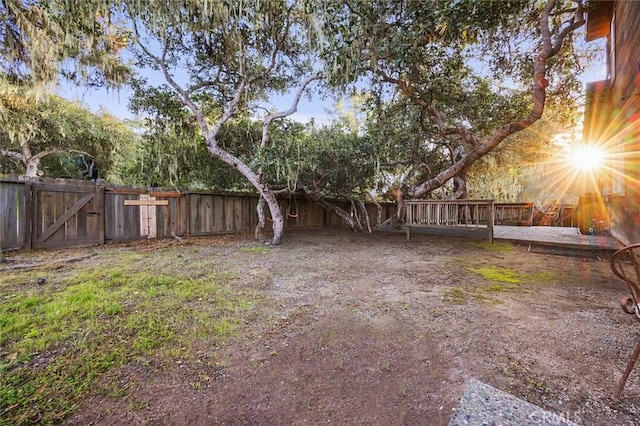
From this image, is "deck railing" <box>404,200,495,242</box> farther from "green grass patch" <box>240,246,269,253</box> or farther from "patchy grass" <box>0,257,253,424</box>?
"patchy grass" <box>0,257,253,424</box>

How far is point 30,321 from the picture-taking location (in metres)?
2.09

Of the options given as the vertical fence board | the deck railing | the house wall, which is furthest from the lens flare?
the vertical fence board

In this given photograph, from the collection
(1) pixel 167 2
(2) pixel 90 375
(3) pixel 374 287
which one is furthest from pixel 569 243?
(1) pixel 167 2

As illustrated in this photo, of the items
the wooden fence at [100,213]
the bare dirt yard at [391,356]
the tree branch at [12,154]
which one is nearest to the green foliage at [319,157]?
the wooden fence at [100,213]

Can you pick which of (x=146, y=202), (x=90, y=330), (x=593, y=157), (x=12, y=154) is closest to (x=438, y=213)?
(x=593, y=157)

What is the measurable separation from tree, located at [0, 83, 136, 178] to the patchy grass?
6539 mm

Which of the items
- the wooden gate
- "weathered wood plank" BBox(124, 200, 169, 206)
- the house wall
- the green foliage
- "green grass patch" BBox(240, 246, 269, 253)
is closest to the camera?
the house wall

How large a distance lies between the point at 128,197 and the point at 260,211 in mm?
2954

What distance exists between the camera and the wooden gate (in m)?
4.80

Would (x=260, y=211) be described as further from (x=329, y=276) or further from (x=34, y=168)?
(x=34, y=168)

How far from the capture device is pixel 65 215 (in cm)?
511

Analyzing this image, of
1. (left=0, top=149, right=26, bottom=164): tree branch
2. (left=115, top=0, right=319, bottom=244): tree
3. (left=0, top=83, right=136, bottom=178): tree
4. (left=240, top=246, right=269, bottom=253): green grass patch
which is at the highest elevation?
(left=115, top=0, right=319, bottom=244): tree

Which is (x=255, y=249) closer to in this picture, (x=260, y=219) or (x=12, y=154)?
(x=260, y=219)

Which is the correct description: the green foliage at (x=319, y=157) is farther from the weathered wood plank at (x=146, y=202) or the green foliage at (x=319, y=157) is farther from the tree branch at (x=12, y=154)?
the tree branch at (x=12, y=154)
